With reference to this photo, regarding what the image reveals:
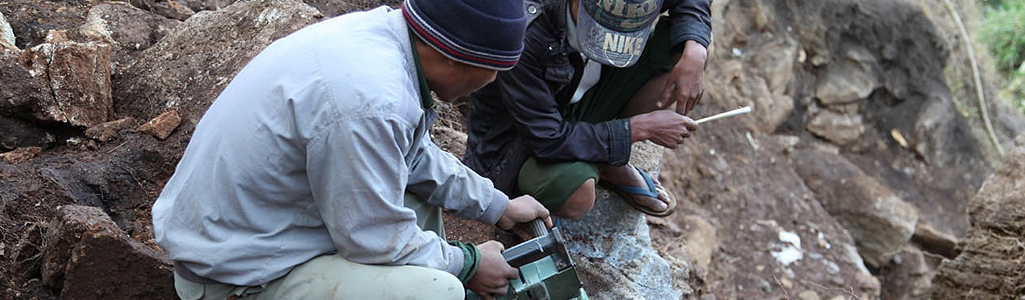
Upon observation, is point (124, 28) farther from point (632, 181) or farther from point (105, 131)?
point (632, 181)

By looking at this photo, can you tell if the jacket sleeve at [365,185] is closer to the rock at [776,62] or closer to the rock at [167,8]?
the rock at [167,8]

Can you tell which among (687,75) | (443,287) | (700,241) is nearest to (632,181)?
(687,75)

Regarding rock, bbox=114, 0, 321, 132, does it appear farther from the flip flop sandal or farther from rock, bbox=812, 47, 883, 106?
rock, bbox=812, 47, 883, 106

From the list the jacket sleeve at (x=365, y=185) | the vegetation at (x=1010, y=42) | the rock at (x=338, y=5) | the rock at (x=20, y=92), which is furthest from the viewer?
the vegetation at (x=1010, y=42)

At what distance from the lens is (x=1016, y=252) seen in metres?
4.25

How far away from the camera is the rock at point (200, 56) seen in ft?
10.5

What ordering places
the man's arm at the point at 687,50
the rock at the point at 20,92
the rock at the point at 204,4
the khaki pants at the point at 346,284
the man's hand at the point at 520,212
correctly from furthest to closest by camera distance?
the rock at the point at 204,4
the man's arm at the point at 687,50
the rock at the point at 20,92
the man's hand at the point at 520,212
the khaki pants at the point at 346,284

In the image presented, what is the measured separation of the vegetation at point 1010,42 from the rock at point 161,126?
1083 centimetres

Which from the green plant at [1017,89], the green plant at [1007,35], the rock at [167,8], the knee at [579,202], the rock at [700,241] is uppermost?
the rock at [167,8]

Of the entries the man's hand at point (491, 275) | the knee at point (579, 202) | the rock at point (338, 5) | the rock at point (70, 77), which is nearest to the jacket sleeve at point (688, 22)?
the knee at point (579, 202)

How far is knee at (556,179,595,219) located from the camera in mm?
2881

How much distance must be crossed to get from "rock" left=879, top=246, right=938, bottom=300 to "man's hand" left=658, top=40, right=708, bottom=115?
430cm

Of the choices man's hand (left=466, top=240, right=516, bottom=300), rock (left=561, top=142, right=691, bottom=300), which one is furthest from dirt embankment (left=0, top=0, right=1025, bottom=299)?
man's hand (left=466, top=240, right=516, bottom=300)

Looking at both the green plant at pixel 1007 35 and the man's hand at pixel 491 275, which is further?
the green plant at pixel 1007 35
